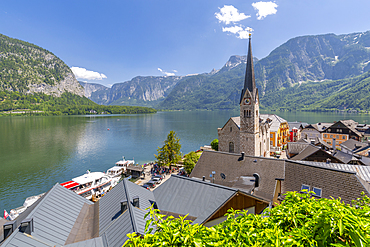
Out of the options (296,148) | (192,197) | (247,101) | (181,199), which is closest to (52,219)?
(181,199)

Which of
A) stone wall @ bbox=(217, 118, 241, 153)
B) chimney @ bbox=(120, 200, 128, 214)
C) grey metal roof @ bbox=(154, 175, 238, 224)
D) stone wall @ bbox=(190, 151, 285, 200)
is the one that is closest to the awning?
stone wall @ bbox=(190, 151, 285, 200)

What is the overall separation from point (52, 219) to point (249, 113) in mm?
27431

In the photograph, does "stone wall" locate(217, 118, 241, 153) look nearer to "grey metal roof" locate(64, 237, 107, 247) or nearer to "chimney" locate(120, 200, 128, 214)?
"chimney" locate(120, 200, 128, 214)

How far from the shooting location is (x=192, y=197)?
10.2 metres

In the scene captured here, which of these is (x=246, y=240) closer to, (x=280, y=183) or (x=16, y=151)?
(x=280, y=183)

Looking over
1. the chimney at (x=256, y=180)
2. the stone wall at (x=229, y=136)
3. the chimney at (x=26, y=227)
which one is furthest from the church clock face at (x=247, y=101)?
the chimney at (x=26, y=227)

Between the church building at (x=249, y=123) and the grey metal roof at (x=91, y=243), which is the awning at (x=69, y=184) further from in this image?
the church building at (x=249, y=123)

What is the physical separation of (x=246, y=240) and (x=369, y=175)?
20.5 meters

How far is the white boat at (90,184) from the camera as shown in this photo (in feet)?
88.0

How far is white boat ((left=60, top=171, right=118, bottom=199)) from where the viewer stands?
88.0 ft

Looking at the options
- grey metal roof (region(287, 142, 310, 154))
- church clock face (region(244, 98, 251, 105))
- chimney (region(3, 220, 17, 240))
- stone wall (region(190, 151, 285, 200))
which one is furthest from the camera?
grey metal roof (region(287, 142, 310, 154))

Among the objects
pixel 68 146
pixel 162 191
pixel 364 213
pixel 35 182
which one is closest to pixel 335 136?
pixel 162 191

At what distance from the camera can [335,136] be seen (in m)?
48.8

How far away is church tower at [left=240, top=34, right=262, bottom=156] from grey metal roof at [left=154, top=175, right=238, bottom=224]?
20.8 metres
